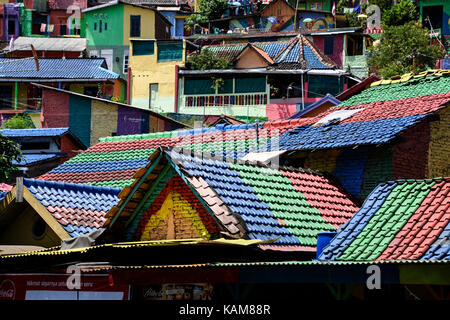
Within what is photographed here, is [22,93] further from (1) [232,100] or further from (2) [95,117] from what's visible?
(1) [232,100]

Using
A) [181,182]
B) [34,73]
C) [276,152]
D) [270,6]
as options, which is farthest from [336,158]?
[270,6]

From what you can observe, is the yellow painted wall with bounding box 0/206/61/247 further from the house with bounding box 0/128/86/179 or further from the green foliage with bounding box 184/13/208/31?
the green foliage with bounding box 184/13/208/31

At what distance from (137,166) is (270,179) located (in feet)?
24.4

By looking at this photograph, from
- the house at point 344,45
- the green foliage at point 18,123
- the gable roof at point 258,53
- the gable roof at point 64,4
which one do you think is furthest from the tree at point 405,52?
the gable roof at point 64,4

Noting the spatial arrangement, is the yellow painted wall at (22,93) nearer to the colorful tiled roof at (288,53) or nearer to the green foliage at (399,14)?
the colorful tiled roof at (288,53)

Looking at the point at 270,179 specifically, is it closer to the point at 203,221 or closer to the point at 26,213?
the point at 203,221

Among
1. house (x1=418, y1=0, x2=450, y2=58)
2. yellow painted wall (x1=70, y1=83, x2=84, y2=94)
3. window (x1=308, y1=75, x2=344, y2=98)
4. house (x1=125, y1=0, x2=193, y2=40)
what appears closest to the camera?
window (x1=308, y1=75, x2=344, y2=98)

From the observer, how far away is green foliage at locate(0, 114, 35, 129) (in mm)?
45463

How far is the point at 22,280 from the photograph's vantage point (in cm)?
1703

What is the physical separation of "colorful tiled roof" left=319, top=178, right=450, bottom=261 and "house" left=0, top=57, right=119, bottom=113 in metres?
37.9

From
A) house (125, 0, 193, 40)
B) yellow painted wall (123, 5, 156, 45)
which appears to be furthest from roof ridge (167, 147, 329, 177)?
house (125, 0, 193, 40)

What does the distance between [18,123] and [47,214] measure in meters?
28.4

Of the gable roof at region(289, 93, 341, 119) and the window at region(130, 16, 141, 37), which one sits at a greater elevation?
the window at region(130, 16, 141, 37)

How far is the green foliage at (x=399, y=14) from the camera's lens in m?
57.4
